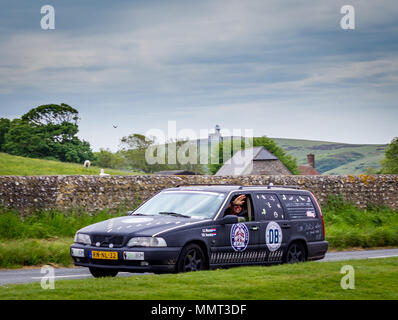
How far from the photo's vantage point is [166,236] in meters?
10.7

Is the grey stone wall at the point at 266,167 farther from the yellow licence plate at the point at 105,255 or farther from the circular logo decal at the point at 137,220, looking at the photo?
the yellow licence plate at the point at 105,255

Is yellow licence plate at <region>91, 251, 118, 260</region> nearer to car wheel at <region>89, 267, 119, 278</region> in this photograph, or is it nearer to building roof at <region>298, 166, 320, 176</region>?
car wheel at <region>89, 267, 119, 278</region>

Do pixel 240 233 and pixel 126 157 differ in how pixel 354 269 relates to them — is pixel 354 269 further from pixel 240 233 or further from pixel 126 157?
pixel 126 157

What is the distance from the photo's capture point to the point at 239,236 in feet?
39.7

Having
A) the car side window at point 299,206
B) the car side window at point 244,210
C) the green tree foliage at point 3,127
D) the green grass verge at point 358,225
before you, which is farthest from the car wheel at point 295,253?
the green tree foliage at point 3,127

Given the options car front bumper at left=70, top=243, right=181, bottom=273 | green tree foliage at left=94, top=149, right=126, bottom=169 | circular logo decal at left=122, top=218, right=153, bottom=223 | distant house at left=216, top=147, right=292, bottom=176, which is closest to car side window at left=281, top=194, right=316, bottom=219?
circular logo decal at left=122, top=218, right=153, bottom=223

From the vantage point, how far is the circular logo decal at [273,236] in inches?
502

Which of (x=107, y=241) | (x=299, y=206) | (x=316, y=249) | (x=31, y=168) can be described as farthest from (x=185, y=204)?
(x=31, y=168)

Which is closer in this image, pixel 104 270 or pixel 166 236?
pixel 166 236

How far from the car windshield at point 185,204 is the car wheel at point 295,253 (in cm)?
203

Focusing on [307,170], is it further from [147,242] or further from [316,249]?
[147,242]

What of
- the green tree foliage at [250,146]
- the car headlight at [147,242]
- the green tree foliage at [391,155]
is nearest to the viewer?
the car headlight at [147,242]
